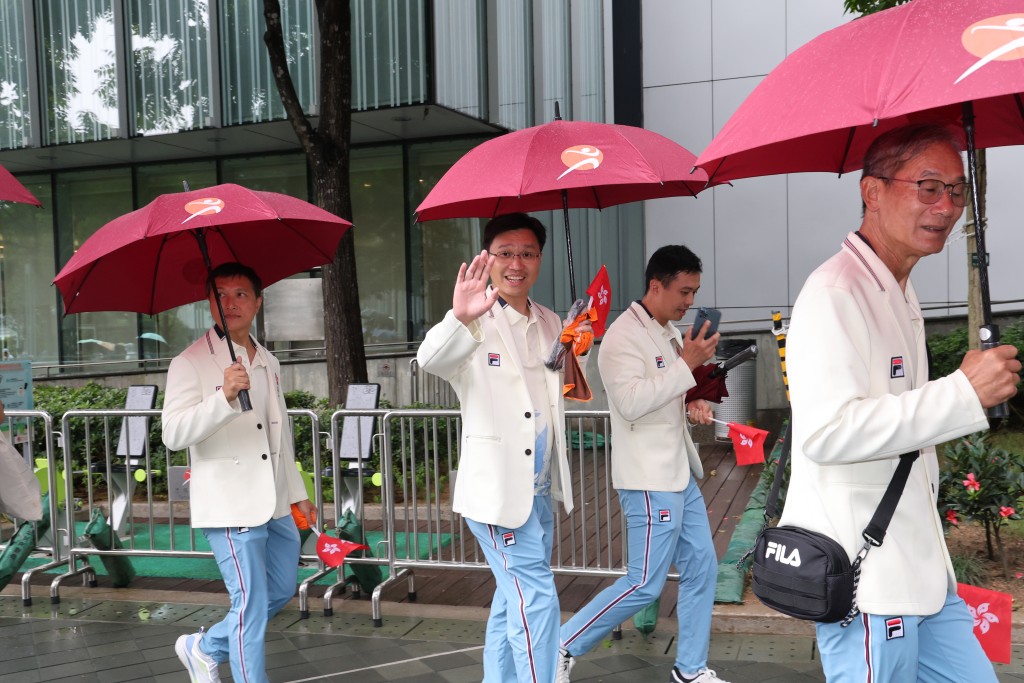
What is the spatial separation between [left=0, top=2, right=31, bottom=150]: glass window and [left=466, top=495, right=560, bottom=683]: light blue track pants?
14.6m

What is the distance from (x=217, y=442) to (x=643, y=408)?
1.96 m

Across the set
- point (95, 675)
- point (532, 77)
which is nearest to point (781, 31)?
point (532, 77)

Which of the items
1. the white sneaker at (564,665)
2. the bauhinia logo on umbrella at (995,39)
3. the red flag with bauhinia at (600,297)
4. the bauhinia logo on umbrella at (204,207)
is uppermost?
the bauhinia logo on umbrella at (995,39)

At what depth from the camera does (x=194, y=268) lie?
5.07 meters

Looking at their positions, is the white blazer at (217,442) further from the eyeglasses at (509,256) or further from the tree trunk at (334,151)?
the tree trunk at (334,151)

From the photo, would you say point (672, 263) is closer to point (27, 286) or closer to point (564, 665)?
point (564, 665)

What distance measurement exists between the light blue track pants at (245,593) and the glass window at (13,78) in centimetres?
1352

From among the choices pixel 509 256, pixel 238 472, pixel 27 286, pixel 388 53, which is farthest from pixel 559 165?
pixel 27 286

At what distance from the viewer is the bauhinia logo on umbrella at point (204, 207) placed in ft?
13.5

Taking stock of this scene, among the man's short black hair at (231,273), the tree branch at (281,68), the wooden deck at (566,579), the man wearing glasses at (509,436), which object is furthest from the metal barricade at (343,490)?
the tree branch at (281,68)

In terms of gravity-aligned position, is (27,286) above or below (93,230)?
below

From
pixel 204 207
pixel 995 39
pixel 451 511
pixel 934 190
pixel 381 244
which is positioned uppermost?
pixel 381 244

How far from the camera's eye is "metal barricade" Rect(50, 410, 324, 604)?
6586 millimetres

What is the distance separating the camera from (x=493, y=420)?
373cm
